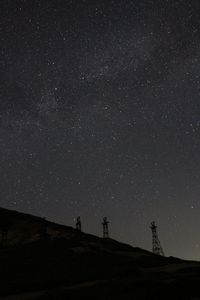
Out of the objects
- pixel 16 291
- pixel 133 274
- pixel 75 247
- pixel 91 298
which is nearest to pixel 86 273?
pixel 133 274

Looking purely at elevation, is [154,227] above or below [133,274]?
above

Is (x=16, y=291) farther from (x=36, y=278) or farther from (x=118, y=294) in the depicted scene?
(x=118, y=294)

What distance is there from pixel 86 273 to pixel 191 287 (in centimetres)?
1262

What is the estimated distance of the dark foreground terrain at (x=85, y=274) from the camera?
29.0 meters

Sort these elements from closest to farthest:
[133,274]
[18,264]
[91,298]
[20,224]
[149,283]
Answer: [91,298], [149,283], [133,274], [18,264], [20,224]

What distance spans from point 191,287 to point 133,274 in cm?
834

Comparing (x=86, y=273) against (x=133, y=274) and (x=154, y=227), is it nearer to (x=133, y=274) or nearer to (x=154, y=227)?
(x=133, y=274)

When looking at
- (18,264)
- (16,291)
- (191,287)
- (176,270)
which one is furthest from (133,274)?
(18,264)

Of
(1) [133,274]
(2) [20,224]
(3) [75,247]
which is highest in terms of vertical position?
(2) [20,224]

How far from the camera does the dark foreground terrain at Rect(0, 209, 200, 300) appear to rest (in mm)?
28969

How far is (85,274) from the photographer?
38.1 m

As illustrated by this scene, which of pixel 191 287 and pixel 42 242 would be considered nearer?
pixel 191 287

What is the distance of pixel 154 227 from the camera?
89750 millimetres

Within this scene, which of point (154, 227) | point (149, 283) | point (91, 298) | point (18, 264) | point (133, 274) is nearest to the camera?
point (91, 298)
